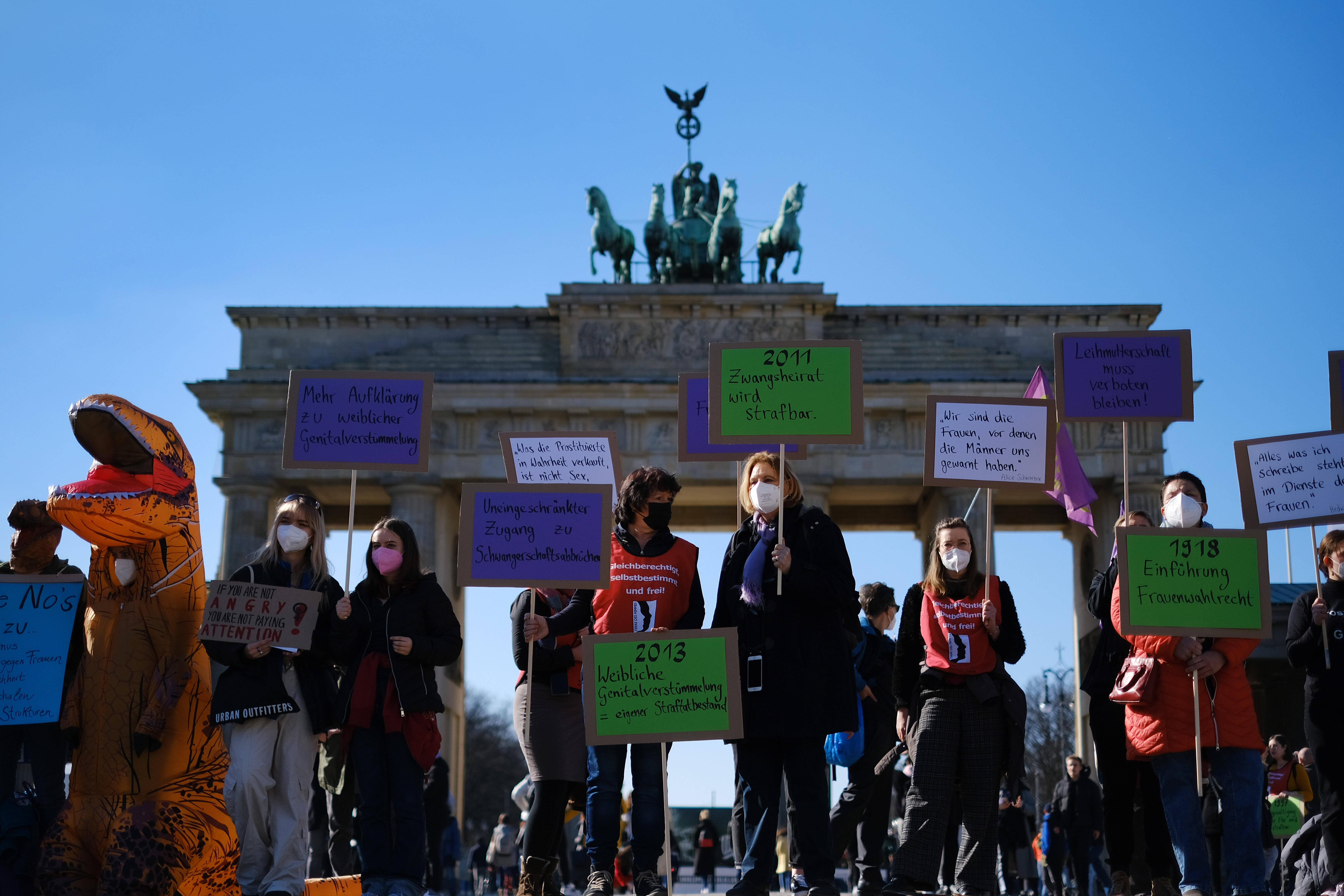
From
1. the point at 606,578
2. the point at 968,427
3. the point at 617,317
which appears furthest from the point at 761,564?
the point at 617,317

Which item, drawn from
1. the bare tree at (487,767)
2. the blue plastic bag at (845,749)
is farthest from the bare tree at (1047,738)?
the blue plastic bag at (845,749)

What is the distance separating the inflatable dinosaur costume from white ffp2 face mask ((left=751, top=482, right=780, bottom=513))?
2.76 metres

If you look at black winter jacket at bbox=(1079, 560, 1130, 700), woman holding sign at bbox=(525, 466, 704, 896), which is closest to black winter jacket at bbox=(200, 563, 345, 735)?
woman holding sign at bbox=(525, 466, 704, 896)

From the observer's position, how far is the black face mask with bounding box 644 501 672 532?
7922mm

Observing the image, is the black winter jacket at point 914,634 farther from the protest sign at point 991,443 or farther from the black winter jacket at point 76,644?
the black winter jacket at point 76,644

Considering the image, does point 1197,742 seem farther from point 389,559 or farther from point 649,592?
point 389,559

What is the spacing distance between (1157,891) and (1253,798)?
3.09ft

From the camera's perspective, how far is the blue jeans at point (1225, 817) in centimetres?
727

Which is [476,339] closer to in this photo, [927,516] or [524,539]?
[927,516]

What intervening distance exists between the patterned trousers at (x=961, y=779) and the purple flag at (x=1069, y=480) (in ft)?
8.14

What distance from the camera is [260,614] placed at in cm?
720

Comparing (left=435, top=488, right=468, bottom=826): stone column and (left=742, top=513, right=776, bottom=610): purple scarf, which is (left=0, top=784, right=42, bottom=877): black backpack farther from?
(left=435, top=488, right=468, bottom=826): stone column

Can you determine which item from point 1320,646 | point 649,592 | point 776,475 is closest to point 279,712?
point 649,592

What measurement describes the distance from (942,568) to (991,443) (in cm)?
93
